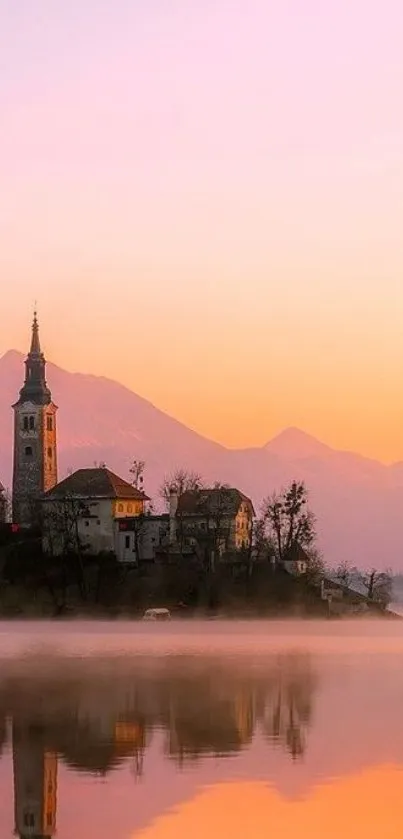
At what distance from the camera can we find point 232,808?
31.8 metres

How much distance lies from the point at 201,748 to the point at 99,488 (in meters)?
154

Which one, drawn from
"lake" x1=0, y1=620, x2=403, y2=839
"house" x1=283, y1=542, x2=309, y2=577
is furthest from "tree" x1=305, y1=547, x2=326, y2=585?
"lake" x1=0, y1=620, x2=403, y2=839

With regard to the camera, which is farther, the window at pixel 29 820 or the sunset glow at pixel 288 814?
the window at pixel 29 820

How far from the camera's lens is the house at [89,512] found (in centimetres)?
18912

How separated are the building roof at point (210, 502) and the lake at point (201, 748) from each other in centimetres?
9902

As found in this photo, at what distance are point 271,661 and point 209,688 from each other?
76.1 feet

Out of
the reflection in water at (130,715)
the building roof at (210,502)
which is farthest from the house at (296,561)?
the reflection in water at (130,715)

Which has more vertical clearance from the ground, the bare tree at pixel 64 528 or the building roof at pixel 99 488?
the building roof at pixel 99 488

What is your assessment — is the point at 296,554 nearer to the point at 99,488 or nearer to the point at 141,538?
the point at 141,538

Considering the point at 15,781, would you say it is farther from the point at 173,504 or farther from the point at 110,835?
the point at 173,504

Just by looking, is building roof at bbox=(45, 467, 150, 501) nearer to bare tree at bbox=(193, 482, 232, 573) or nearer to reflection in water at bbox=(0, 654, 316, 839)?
bare tree at bbox=(193, 482, 232, 573)

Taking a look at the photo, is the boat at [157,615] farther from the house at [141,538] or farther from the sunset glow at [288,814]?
the sunset glow at [288,814]

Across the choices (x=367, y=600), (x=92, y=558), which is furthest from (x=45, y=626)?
(x=367, y=600)

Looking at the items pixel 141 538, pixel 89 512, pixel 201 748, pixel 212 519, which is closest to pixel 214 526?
pixel 212 519
